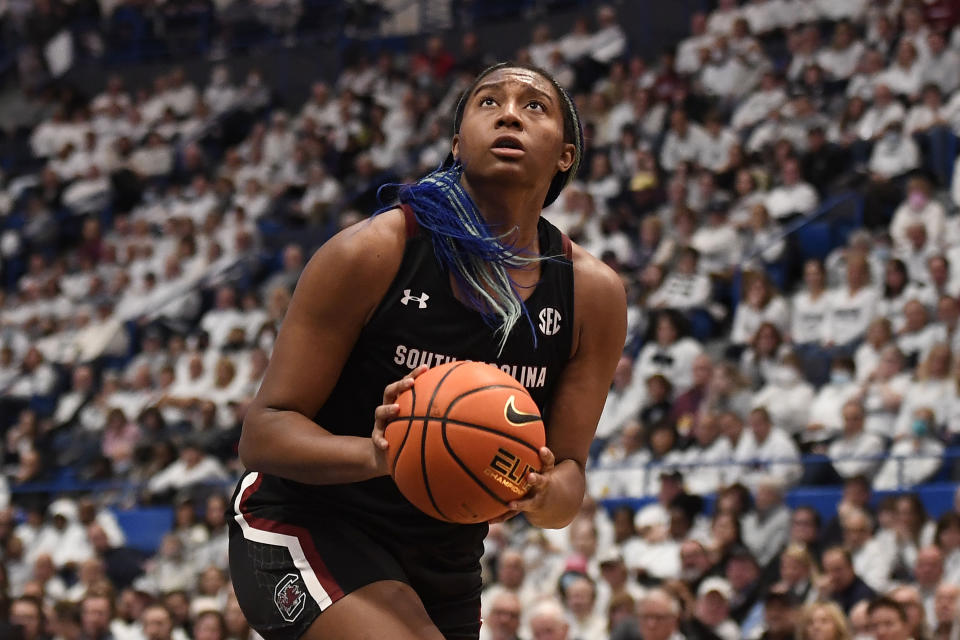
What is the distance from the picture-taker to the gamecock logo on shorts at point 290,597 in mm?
3572

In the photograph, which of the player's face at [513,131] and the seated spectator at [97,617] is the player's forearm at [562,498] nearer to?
the player's face at [513,131]

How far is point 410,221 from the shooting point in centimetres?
367

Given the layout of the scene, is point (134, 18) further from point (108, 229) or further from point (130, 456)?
point (130, 456)

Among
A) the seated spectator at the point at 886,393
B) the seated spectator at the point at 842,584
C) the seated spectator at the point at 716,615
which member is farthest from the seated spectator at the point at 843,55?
the seated spectator at the point at 716,615

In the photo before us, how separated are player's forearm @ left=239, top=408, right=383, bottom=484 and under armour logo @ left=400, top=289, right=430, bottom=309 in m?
0.39

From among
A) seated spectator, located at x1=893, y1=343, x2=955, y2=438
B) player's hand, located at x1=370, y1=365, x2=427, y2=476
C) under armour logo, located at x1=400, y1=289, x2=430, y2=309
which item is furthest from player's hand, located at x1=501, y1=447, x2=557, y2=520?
seated spectator, located at x1=893, y1=343, x2=955, y2=438

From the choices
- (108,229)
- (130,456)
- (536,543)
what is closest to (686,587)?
(536,543)

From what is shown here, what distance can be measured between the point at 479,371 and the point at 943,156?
9.59m

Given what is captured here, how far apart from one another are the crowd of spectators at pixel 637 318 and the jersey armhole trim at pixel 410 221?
399cm

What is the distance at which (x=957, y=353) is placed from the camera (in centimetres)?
961

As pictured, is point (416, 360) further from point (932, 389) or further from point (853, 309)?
point (853, 309)

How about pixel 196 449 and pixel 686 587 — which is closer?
pixel 686 587

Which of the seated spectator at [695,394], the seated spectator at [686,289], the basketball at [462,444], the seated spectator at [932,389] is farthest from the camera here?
the seated spectator at [686,289]

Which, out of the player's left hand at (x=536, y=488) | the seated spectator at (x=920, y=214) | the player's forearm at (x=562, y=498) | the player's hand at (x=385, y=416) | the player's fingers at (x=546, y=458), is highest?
the player's hand at (x=385, y=416)
